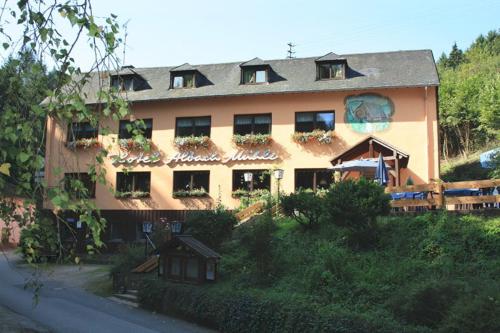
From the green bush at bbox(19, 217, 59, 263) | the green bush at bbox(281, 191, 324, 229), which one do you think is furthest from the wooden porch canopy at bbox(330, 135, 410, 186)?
the green bush at bbox(19, 217, 59, 263)

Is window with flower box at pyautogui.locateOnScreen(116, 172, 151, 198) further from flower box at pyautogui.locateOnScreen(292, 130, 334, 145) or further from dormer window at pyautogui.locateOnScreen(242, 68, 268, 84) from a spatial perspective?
flower box at pyautogui.locateOnScreen(292, 130, 334, 145)

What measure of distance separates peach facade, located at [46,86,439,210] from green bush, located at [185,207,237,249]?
6.83 metres

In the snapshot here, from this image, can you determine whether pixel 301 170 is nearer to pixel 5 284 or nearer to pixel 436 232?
pixel 436 232

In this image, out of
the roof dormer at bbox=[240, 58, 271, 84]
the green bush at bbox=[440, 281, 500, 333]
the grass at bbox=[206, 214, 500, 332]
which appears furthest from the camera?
the roof dormer at bbox=[240, 58, 271, 84]

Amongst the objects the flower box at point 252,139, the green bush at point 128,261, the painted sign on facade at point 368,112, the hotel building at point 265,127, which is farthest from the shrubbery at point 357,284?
the flower box at point 252,139

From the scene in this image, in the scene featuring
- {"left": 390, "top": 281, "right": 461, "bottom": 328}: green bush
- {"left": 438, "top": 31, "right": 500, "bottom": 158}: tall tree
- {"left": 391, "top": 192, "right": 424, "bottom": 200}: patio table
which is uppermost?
{"left": 438, "top": 31, "right": 500, "bottom": 158}: tall tree

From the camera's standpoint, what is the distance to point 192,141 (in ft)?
83.4

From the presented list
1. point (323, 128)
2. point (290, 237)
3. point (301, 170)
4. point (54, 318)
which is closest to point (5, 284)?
point (54, 318)

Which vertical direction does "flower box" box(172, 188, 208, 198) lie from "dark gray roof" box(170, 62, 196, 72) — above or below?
below

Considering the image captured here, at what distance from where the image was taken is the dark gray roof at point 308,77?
23141 mm

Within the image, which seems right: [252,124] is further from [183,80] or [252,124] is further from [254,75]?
[183,80]

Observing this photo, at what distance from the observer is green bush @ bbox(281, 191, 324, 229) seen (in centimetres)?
1524

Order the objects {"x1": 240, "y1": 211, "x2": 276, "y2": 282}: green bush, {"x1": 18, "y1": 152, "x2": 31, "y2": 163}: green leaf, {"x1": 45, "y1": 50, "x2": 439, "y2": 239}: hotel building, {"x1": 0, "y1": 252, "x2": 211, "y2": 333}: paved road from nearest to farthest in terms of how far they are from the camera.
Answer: {"x1": 18, "y1": 152, "x2": 31, "y2": 163}: green leaf → {"x1": 0, "y1": 252, "x2": 211, "y2": 333}: paved road → {"x1": 240, "y1": 211, "x2": 276, "y2": 282}: green bush → {"x1": 45, "y1": 50, "x2": 439, "y2": 239}: hotel building

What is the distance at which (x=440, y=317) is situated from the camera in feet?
28.4
